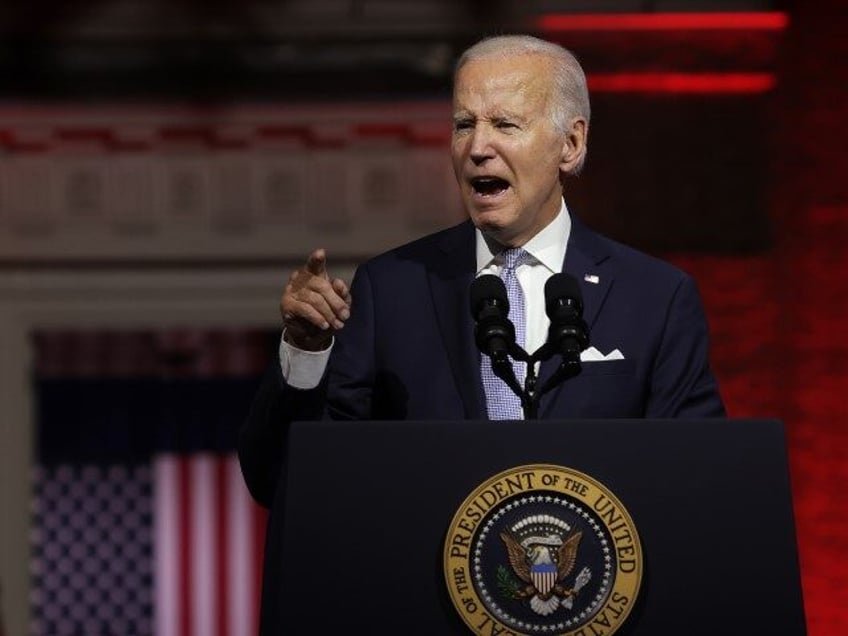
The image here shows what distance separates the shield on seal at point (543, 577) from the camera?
158 centimetres

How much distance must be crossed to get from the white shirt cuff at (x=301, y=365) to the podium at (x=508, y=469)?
5.6 inches

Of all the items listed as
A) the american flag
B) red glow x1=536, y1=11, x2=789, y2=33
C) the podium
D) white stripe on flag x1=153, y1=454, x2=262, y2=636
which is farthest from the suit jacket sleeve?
the american flag

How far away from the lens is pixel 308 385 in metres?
1.75

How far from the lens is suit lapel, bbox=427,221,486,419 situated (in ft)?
5.93

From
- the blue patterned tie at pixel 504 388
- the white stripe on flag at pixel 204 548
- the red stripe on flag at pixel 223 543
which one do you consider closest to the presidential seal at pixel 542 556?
the blue patterned tie at pixel 504 388

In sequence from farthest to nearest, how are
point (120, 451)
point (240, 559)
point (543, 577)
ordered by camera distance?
A: point (120, 451)
point (240, 559)
point (543, 577)

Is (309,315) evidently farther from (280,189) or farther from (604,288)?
(280,189)

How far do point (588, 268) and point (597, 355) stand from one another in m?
0.12

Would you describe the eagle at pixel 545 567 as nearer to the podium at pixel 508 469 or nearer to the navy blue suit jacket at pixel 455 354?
the podium at pixel 508 469

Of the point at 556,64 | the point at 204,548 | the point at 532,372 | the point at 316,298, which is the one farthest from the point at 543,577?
the point at 204,548

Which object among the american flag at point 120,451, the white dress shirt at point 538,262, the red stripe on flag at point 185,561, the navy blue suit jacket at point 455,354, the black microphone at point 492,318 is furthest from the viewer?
the american flag at point 120,451

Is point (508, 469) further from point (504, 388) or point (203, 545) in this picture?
point (203, 545)

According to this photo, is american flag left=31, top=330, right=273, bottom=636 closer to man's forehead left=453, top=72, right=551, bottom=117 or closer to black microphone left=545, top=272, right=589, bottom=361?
man's forehead left=453, top=72, right=551, bottom=117

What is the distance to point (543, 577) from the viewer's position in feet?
5.19
